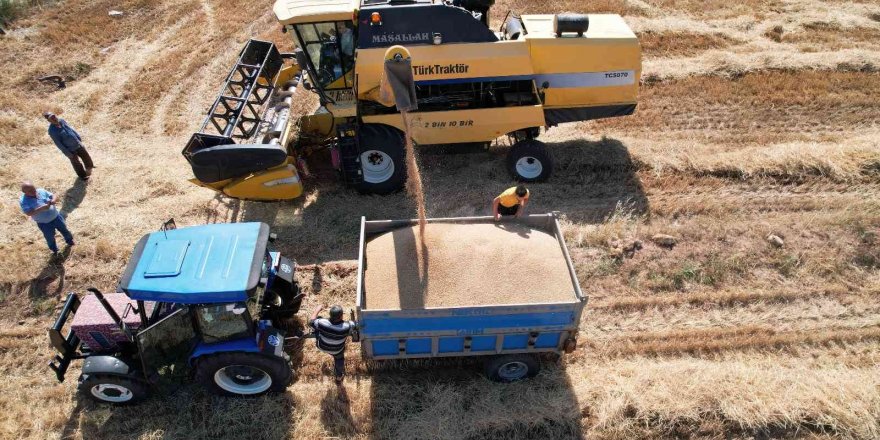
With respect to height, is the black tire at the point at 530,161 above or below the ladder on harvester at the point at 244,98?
below

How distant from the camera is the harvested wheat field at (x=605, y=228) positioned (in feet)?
18.0

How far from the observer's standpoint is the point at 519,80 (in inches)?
331

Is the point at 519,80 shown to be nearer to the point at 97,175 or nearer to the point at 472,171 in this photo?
the point at 472,171

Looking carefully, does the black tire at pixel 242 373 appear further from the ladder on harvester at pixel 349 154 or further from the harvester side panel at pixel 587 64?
the harvester side panel at pixel 587 64

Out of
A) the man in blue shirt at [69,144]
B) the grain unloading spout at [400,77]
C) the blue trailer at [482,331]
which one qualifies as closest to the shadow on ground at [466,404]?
the blue trailer at [482,331]

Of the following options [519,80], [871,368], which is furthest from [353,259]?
[871,368]

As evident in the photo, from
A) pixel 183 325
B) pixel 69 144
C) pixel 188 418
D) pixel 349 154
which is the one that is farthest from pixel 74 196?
pixel 188 418

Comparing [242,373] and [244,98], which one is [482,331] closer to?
[242,373]

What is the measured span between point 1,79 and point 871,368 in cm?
1623

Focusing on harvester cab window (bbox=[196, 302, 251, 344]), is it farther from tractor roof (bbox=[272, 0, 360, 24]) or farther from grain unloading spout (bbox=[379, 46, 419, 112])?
tractor roof (bbox=[272, 0, 360, 24])

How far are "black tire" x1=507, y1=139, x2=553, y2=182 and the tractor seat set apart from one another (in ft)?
11.9

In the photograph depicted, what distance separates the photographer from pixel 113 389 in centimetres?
536

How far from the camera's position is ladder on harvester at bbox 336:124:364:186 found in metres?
8.15

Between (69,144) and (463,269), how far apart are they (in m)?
7.35
